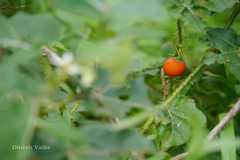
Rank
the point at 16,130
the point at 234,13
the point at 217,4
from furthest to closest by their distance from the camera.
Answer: the point at 234,13 → the point at 217,4 → the point at 16,130

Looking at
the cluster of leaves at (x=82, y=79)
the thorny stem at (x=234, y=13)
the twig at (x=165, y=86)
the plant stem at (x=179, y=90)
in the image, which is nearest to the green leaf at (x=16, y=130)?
the cluster of leaves at (x=82, y=79)

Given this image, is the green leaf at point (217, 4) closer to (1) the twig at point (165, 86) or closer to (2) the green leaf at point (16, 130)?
(1) the twig at point (165, 86)

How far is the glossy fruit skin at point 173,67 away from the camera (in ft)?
4.73

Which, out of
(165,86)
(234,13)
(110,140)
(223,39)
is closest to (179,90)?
(165,86)

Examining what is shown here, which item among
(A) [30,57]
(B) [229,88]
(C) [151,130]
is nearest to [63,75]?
(A) [30,57]

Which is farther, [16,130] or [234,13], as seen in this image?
[234,13]

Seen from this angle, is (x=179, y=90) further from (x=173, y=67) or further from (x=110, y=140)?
(x=110, y=140)

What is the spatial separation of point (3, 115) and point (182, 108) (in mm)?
900

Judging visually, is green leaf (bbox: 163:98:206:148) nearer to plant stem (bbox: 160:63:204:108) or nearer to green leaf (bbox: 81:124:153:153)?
plant stem (bbox: 160:63:204:108)

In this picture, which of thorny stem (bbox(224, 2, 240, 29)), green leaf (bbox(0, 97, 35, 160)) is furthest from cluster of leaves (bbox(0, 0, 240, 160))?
thorny stem (bbox(224, 2, 240, 29))

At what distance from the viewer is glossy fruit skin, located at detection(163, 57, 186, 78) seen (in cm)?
144

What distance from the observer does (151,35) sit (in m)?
0.62

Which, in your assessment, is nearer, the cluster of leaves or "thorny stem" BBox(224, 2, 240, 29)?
the cluster of leaves

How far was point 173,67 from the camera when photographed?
144 centimetres
